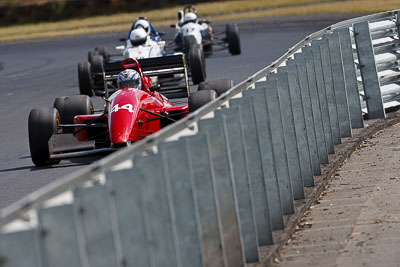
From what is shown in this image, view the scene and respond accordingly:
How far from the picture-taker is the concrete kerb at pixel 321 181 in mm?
6980

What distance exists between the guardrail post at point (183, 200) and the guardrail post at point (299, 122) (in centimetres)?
304

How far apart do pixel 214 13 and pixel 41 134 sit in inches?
1361

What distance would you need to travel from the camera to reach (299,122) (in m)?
8.85

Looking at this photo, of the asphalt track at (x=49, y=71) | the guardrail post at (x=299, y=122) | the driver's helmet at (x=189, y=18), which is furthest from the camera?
the driver's helmet at (x=189, y=18)

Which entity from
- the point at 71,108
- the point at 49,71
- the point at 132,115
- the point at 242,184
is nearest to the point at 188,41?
the point at 49,71

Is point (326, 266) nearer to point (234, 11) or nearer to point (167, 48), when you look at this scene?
point (167, 48)

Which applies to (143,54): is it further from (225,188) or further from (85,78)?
(225,188)

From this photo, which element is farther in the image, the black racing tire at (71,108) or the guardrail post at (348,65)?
the black racing tire at (71,108)

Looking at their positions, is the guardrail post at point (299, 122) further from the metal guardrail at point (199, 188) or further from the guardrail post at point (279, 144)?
the guardrail post at point (279, 144)

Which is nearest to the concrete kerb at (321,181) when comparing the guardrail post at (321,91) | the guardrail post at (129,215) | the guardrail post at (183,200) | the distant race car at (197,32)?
the guardrail post at (321,91)

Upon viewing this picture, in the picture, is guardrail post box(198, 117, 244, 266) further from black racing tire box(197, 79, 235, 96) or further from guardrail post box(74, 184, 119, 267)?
black racing tire box(197, 79, 235, 96)

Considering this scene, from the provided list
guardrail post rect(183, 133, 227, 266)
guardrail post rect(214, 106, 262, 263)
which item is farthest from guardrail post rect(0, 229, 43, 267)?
guardrail post rect(214, 106, 262, 263)

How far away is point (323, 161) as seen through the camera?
10.2 meters

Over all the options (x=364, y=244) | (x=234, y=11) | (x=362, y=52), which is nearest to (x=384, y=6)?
(x=234, y=11)
